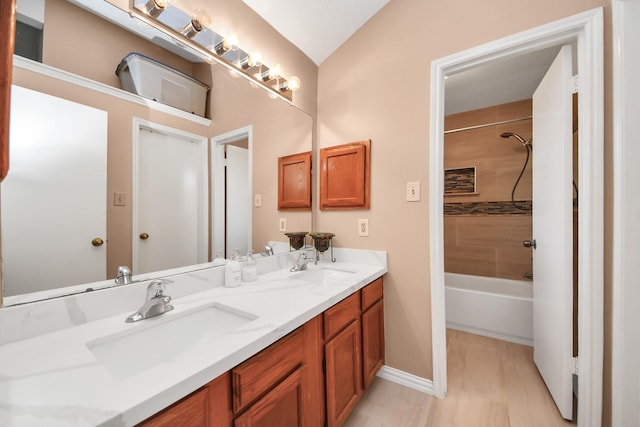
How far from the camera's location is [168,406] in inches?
21.7

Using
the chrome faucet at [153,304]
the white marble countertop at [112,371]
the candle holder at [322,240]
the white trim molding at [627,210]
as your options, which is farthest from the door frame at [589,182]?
the chrome faucet at [153,304]

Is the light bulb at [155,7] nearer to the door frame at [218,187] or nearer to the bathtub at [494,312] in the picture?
the door frame at [218,187]

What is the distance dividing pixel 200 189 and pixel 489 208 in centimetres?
284

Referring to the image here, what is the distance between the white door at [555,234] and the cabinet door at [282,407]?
1401mm

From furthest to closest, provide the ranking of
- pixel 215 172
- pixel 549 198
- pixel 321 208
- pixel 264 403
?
pixel 321 208, pixel 549 198, pixel 215 172, pixel 264 403

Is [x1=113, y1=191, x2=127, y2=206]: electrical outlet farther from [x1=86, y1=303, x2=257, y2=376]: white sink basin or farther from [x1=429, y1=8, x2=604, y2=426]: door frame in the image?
[x1=429, y1=8, x2=604, y2=426]: door frame

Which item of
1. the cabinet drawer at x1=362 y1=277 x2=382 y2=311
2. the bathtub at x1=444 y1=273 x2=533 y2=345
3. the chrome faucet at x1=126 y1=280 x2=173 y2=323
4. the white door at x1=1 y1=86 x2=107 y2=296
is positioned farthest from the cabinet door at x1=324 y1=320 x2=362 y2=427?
the bathtub at x1=444 y1=273 x2=533 y2=345

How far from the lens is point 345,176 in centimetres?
183

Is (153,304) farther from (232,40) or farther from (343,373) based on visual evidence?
(232,40)

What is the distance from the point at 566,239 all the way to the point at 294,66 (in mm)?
1935

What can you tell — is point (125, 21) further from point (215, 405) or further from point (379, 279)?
point (379, 279)

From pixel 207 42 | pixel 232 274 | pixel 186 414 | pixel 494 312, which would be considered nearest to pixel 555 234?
pixel 494 312

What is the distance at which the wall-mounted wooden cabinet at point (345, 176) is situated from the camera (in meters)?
1.74

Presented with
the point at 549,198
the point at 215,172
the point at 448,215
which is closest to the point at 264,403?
the point at 215,172
